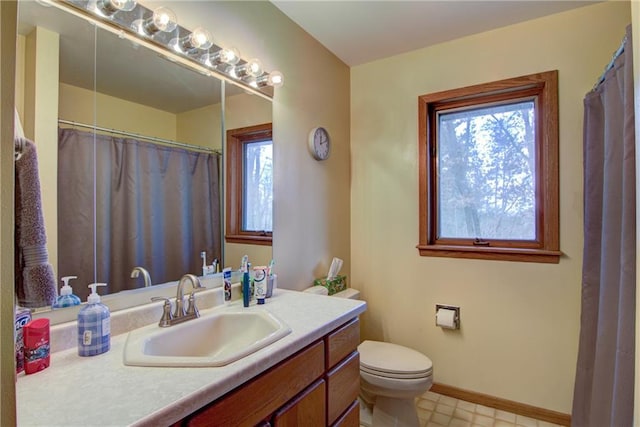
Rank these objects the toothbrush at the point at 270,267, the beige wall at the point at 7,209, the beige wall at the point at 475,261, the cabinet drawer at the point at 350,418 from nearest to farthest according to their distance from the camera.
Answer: the beige wall at the point at 7,209 < the cabinet drawer at the point at 350,418 < the toothbrush at the point at 270,267 < the beige wall at the point at 475,261

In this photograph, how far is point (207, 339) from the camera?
124 centimetres

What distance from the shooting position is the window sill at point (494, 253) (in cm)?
194

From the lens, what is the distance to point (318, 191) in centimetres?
222

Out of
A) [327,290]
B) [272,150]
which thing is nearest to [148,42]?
[272,150]

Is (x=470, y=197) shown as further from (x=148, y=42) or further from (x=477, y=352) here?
(x=148, y=42)

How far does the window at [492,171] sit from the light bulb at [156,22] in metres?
1.67

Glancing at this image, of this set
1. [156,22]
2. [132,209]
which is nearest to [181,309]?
[132,209]

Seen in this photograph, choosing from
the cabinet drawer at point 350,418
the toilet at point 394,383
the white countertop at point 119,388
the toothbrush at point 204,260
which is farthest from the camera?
the toilet at point 394,383

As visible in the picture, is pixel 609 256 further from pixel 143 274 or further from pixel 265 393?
pixel 143 274

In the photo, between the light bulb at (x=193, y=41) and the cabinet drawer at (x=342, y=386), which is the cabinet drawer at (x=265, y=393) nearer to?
Result: the cabinet drawer at (x=342, y=386)

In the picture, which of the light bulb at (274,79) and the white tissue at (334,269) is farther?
the white tissue at (334,269)

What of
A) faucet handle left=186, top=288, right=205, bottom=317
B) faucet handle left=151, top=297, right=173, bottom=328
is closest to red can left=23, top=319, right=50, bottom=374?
faucet handle left=151, top=297, right=173, bottom=328

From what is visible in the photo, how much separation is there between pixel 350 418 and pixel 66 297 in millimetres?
1132


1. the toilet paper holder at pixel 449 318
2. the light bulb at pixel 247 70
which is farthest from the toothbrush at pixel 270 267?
the toilet paper holder at pixel 449 318
